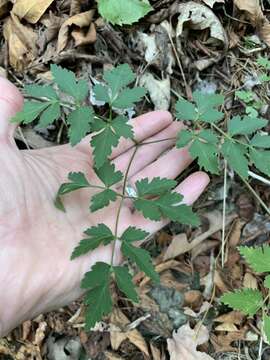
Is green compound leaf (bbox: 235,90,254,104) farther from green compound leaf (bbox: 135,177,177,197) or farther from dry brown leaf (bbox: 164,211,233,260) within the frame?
green compound leaf (bbox: 135,177,177,197)

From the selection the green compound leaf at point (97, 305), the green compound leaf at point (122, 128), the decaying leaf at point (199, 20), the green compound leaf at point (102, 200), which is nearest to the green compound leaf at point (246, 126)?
the green compound leaf at point (122, 128)

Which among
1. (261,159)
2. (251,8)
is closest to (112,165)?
(261,159)

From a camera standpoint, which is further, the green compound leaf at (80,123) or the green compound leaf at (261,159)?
the green compound leaf at (261,159)

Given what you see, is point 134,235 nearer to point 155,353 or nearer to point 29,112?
point 29,112

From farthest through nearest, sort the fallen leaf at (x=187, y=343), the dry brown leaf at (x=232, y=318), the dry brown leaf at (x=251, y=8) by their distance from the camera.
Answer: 1. the dry brown leaf at (x=251, y=8)
2. the dry brown leaf at (x=232, y=318)
3. the fallen leaf at (x=187, y=343)

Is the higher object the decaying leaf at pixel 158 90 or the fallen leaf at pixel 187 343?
the decaying leaf at pixel 158 90

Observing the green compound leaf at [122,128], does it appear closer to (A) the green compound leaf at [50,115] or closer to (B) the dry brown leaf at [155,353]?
(A) the green compound leaf at [50,115]

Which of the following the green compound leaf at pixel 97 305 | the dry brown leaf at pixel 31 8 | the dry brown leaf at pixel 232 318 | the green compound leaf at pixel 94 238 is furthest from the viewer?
the dry brown leaf at pixel 31 8

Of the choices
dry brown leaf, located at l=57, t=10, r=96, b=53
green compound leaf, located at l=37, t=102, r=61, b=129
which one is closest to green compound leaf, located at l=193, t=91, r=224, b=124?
green compound leaf, located at l=37, t=102, r=61, b=129
